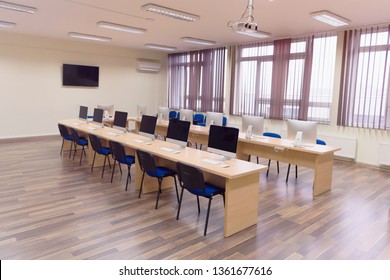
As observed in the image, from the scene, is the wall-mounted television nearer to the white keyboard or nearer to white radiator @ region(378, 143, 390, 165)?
the white keyboard

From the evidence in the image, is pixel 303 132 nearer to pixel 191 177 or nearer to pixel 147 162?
pixel 191 177

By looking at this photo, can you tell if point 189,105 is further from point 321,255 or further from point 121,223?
point 321,255

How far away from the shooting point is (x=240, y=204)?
3375 millimetres

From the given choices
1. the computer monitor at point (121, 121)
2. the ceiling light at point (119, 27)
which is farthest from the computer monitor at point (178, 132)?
the ceiling light at point (119, 27)

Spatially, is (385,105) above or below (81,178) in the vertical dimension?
above

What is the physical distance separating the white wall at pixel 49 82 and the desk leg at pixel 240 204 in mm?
7821

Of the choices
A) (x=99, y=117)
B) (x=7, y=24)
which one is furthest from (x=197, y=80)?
(x=7, y=24)

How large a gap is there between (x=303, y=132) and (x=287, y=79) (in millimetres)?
3497

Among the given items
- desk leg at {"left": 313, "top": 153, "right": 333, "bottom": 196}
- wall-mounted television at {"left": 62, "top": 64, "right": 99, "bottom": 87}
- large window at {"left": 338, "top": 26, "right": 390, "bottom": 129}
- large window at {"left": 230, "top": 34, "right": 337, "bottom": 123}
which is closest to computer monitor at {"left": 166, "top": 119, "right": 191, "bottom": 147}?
desk leg at {"left": 313, "top": 153, "right": 333, "bottom": 196}

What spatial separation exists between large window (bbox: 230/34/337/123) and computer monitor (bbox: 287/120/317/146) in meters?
2.88

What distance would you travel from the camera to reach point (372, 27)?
6344mm

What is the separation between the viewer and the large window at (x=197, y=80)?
970 cm
